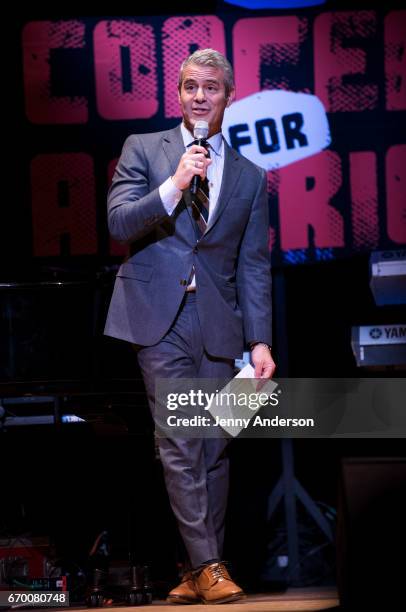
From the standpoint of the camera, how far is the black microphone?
10.3 ft

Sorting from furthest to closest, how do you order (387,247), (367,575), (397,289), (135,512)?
(387,247), (397,289), (135,512), (367,575)

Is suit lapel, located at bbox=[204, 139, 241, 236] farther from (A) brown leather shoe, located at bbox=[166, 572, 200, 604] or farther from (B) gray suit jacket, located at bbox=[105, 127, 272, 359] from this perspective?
(A) brown leather shoe, located at bbox=[166, 572, 200, 604]

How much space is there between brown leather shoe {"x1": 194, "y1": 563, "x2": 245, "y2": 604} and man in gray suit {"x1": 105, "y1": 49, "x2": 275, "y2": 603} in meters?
0.03

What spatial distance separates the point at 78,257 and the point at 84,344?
1152 millimetres

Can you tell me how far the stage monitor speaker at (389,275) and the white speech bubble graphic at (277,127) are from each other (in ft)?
2.39

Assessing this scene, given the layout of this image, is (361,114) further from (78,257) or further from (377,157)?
(78,257)

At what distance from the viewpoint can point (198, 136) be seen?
3.21 meters

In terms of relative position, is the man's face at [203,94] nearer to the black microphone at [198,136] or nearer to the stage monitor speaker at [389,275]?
the black microphone at [198,136]

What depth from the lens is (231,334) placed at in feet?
11.2

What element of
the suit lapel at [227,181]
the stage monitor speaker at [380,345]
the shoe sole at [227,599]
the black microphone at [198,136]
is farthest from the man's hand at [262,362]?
the stage monitor speaker at [380,345]

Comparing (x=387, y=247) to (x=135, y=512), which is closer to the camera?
(x=135, y=512)

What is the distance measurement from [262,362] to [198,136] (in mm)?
813

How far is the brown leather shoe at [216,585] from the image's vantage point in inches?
121

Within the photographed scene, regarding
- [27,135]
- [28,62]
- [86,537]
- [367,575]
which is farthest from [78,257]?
[367,575]
